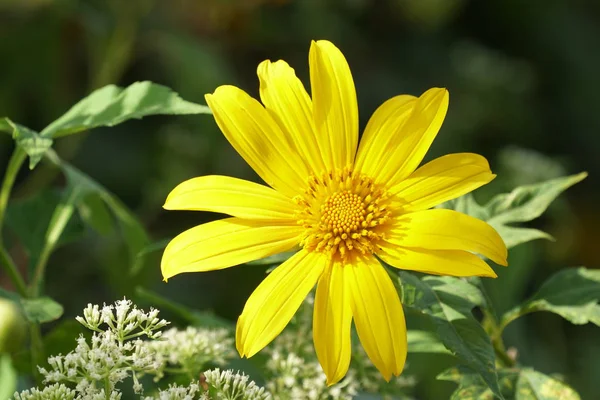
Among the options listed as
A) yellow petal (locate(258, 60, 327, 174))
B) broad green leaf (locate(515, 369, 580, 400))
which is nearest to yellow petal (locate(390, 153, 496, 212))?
yellow petal (locate(258, 60, 327, 174))

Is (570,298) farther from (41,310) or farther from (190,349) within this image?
(41,310)

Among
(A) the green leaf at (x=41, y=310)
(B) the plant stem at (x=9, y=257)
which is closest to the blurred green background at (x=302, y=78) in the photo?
(B) the plant stem at (x=9, y=257)

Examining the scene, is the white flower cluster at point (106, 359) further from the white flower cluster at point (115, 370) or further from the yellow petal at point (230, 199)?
the yellow petal at point (230, 199)

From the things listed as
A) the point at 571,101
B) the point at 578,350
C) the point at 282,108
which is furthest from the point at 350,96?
the point at 571,101

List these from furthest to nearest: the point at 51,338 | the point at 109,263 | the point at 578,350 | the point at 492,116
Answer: the point at 492,116 < the point at 578,350 < the point at 109,263 < the point at 51,338

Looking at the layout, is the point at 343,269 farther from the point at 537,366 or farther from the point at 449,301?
the point at 537,366

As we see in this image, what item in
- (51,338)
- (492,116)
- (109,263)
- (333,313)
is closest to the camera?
(333,313)

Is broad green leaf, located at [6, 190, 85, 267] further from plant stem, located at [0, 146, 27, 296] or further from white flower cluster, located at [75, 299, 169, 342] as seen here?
white flower cluster, located at [75, 299, 169, 342]
